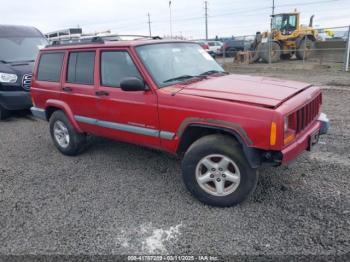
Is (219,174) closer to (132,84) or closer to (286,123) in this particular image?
(286,123)

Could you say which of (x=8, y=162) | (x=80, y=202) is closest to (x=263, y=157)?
(x=80, y=202)

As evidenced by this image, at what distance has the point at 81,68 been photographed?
4668 mm

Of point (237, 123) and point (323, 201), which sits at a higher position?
point (237, 123)

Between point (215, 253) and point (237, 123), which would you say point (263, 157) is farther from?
point (215, 253)

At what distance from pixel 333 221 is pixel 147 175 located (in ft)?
7.71

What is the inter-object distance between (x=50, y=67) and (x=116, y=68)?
1.68m

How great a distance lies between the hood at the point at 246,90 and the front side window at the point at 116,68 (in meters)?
0.79

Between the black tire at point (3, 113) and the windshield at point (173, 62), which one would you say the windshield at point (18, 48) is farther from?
the windshield at point (173, 62)

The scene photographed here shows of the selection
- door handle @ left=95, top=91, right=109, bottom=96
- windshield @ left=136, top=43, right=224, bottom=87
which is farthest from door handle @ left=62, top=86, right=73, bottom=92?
windshield @ left=136, top=43, right=224, bottom=87

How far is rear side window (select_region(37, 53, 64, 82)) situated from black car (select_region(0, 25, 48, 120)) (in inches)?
103

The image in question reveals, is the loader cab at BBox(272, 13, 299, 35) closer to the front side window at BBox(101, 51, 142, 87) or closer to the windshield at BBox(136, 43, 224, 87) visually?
the windshield at BBox(136, 43, 224, 87)

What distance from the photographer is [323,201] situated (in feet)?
11.3

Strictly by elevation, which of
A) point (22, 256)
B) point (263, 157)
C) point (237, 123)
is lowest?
point (22, 256)

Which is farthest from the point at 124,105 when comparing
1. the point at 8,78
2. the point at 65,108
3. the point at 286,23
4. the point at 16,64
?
the point at 286,23
